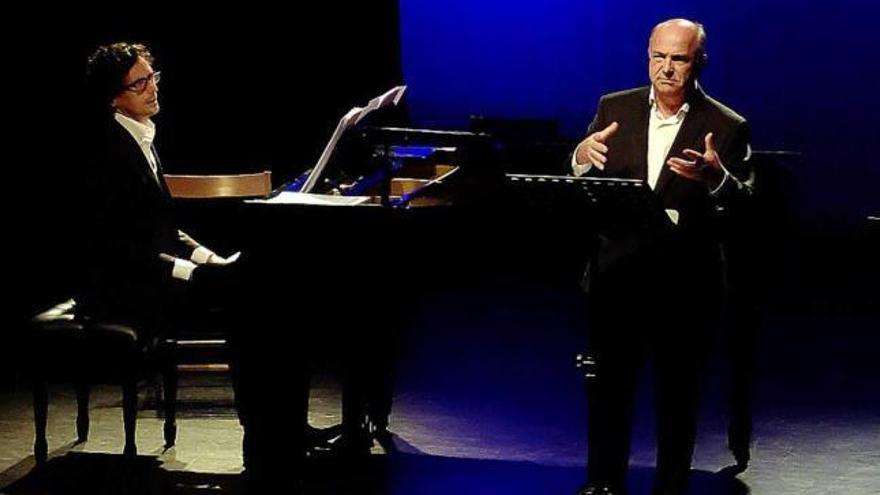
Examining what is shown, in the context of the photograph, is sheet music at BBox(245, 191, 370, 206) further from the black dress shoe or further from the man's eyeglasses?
the black dress shoe

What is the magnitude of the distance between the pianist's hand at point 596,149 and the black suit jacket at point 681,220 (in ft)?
0.50

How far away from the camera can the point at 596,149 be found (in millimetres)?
4367

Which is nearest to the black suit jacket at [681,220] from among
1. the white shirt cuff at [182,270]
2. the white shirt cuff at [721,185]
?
the white shirt cuff at [721,185]

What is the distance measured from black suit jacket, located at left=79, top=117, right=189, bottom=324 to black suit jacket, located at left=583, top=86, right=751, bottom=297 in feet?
5.05

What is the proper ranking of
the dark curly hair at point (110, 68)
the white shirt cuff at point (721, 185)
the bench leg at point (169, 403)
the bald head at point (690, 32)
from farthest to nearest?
the bench leg at point (169, 403) → the dark curly hair at point (110, 68) → the bald head at point (690, 32) → the white shirt cuff at point (721, 185)

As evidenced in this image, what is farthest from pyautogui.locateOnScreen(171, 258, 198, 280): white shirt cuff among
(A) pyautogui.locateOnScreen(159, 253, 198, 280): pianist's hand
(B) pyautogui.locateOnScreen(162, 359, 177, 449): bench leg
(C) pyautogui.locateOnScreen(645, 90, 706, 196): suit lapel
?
(C) pyautogui.locateOnScreen(645, 90, 706, 196): suit lapel

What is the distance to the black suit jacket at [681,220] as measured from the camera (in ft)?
14.7

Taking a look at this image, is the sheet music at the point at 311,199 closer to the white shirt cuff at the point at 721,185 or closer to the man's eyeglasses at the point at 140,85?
the man's eyeglasses at the point at 140,85

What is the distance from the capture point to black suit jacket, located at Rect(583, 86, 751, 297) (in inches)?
176

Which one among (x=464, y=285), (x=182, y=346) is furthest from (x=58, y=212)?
(x=464, y=285)

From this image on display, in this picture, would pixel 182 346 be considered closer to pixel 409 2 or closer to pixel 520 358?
pixel 520 358

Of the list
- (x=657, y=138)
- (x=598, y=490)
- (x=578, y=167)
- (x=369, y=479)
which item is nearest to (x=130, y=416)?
(x=369, y=479)

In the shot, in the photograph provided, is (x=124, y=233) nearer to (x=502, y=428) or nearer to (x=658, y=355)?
(x=502, y=428)

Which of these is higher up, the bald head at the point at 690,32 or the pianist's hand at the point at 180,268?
the bald head at the point at 690,32
